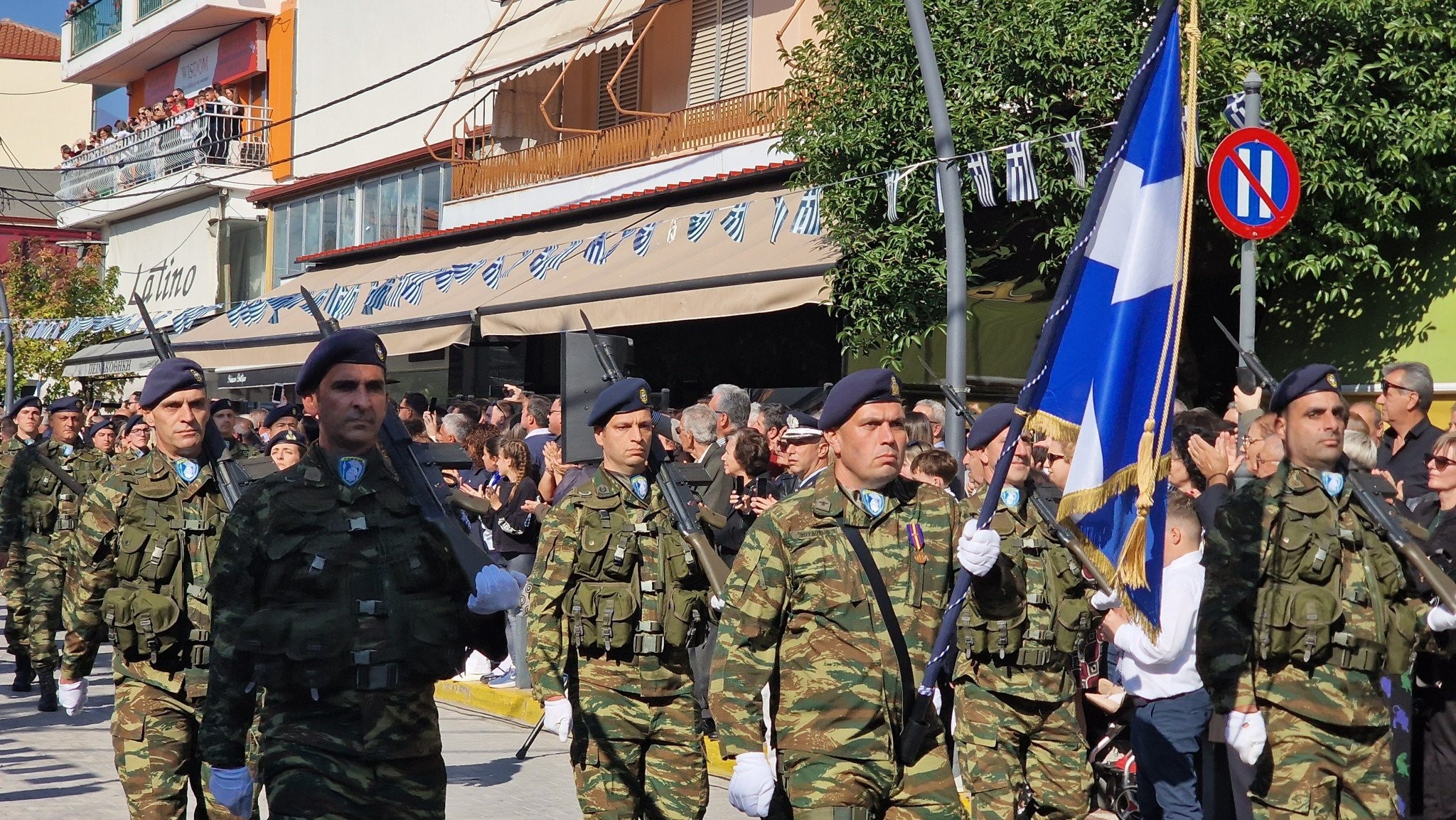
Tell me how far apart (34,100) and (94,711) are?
48.7 m

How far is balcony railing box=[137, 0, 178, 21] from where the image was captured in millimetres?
38250

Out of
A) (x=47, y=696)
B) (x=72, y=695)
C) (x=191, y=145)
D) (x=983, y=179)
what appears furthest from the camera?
(x=191, y=145)

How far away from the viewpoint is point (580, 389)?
26.9 ft

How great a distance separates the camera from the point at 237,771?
493cm

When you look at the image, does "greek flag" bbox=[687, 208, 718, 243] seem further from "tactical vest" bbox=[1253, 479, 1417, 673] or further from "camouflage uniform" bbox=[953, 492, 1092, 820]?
"tactical vest" bbox=[1253, 479, 1417, 673]

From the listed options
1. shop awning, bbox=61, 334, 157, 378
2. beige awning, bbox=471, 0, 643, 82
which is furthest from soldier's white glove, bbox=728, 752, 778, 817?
shop awning, bbox=61, 334, 157, 378

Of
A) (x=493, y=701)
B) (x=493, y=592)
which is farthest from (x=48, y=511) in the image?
(x=493, y=592)

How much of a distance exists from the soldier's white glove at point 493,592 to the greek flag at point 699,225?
12.5m

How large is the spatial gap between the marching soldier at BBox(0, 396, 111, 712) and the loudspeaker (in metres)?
4.25

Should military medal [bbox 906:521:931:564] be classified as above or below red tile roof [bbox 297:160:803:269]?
below

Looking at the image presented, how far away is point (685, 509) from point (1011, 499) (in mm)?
1472

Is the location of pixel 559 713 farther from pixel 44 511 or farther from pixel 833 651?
pixel 44 511

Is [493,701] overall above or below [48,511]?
below

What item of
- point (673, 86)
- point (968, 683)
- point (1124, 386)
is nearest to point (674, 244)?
point (673, 86)
